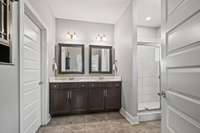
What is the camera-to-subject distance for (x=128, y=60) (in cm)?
278

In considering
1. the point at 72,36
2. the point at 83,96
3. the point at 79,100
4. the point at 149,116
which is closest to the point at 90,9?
the point at 72,36

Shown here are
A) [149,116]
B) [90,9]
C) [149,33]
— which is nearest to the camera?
[149,116]

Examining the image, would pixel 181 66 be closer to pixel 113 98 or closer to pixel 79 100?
pixel 113 98

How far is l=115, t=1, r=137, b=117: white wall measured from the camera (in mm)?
2561

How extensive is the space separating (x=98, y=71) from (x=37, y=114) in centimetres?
196

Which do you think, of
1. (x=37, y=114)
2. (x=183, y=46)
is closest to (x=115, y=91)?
(x=37, y=114)

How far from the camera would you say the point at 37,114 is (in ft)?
7.35

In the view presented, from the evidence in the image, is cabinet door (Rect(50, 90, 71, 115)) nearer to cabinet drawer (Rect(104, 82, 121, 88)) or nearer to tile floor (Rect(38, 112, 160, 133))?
tile floor (Rect(38, 112, 160, 133))

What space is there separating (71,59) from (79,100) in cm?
123

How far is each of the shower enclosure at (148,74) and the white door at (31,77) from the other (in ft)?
9.00

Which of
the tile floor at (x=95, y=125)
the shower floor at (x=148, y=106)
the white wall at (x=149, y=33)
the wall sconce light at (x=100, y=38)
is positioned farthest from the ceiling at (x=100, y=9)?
the tile floor at (x=95, y=125)

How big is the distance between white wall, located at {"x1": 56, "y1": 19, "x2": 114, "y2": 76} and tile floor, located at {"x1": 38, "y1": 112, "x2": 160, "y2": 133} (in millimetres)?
1385

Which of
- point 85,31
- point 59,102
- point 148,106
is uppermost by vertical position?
point 85,31

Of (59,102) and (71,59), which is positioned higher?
(71,59)
